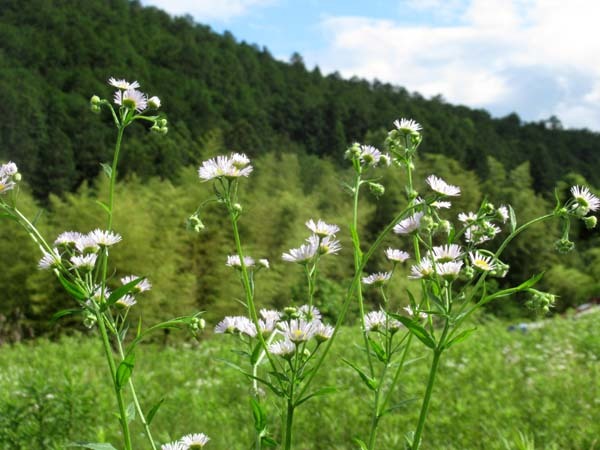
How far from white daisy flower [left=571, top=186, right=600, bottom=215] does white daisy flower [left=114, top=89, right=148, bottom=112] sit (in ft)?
2.52

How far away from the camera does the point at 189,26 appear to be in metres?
42.1

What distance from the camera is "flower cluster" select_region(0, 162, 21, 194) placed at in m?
1.10

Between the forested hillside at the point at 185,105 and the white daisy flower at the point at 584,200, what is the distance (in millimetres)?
19440

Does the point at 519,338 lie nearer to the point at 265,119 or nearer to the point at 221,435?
the point at 221,435

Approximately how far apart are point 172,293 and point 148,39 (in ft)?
98.9

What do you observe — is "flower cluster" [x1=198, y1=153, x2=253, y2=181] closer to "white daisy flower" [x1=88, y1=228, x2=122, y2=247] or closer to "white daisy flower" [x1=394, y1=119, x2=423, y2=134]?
"white daisy flower" [x1=88, y1=228, x2=122, y2=247]

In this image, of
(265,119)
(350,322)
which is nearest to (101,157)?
(265,119)

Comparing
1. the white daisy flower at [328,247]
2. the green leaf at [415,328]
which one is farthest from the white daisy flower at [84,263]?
the green leaf at [415,328]

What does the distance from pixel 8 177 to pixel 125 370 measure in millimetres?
403

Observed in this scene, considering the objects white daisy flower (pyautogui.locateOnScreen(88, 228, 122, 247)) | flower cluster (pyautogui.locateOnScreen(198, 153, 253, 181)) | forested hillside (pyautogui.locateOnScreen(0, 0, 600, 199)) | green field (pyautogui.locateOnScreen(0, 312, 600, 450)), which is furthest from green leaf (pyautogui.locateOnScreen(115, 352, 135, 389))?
forested hillside (pyautogui.locateOnScreen(0, 0, 600, 199))

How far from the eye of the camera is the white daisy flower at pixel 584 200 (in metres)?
1.05

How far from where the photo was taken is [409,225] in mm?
1120

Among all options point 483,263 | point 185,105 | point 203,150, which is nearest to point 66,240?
point 483,263

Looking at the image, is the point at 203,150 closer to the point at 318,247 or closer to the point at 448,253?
the point at 318,247
